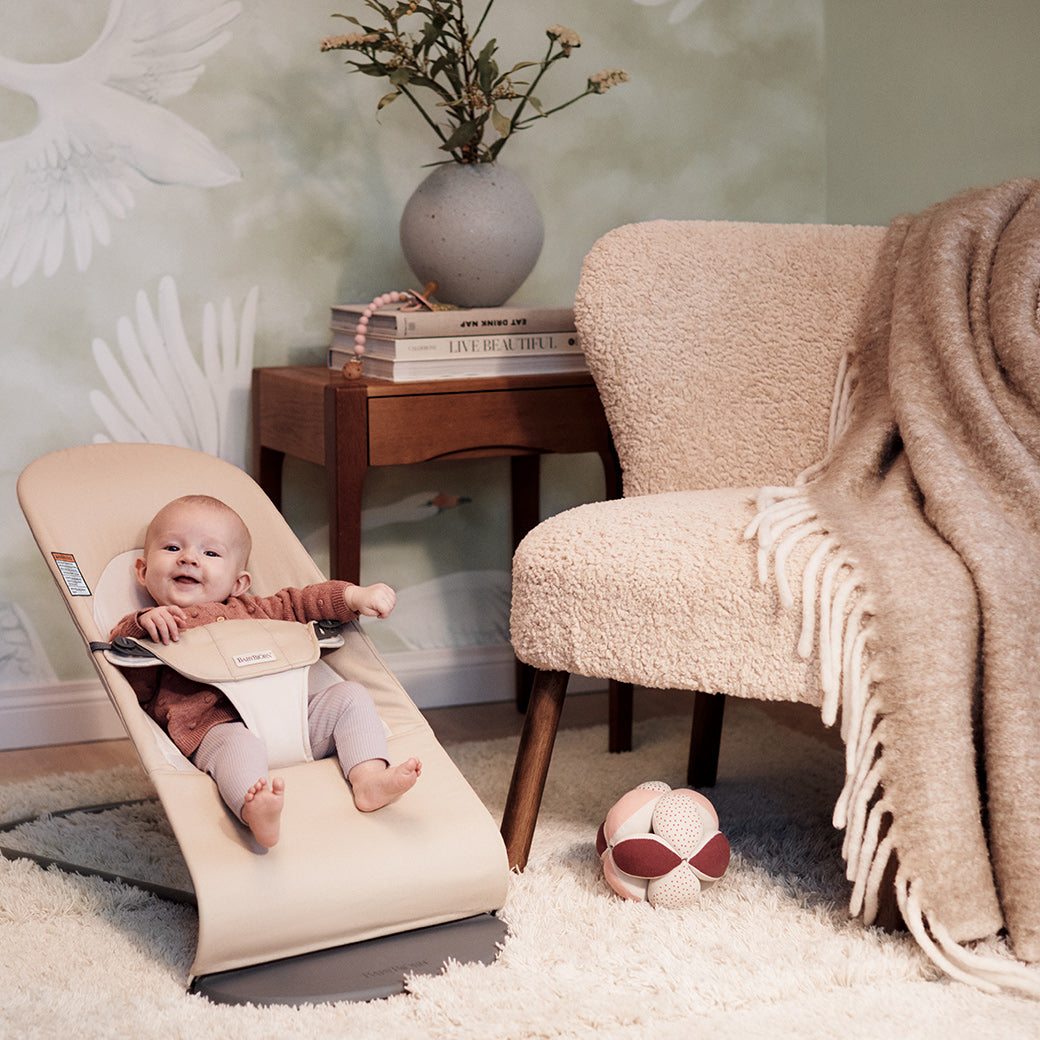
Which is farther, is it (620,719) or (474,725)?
(474,725)

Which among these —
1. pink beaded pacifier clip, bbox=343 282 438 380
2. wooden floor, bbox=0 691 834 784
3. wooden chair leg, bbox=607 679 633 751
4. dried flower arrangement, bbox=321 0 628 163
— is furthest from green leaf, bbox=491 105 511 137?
wooden floor, bbox=0 691 834 784

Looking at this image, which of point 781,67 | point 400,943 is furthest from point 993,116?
point 400,943

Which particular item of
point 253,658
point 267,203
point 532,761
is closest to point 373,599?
point 253,658

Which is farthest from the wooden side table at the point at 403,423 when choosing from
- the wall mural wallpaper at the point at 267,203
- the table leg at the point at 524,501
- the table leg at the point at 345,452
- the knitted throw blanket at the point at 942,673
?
the knitted throw blanket at the point at 942,673

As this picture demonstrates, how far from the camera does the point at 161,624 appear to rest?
4.71 ft

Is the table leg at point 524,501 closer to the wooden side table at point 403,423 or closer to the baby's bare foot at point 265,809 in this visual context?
the wooden side table at point 403,423

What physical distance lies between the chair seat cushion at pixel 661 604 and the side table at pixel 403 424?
428 mm

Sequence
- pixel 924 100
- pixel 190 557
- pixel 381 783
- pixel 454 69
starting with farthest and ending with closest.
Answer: pixel 924 100
pixel 454 69
pixel 190 557
pixel 381 783

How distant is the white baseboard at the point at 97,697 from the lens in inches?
84.1

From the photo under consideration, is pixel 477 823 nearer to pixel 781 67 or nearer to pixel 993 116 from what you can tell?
pixel 993 116

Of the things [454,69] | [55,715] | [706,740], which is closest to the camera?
[706,740]

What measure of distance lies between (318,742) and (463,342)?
0.75m

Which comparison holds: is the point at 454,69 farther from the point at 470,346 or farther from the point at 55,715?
the point at 55,715

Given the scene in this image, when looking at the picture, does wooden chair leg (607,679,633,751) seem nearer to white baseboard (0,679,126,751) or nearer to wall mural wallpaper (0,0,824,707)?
wall mural wallpaper (0,0,824,707)
